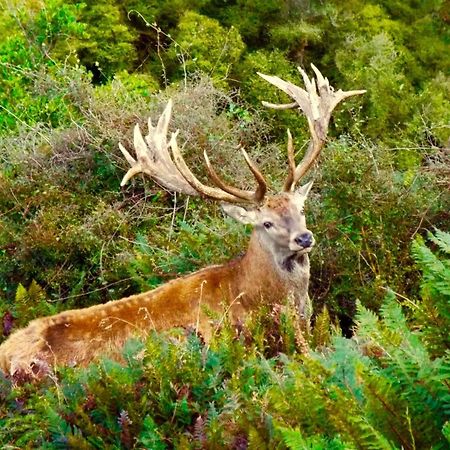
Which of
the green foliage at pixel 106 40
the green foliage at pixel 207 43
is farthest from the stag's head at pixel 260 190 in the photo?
the green foliage at pixel 106 40

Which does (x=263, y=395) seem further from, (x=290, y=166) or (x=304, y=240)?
(x=290, y=166)


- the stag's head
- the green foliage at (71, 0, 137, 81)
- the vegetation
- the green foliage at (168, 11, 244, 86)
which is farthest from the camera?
the green foliage at (71, 0, 137, 81)

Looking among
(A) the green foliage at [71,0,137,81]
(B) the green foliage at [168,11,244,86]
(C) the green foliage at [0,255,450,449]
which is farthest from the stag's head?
(A) the green foliage at [71,0,137,81]

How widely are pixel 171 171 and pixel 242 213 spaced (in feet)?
2.61

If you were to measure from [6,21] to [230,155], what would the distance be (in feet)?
23.9

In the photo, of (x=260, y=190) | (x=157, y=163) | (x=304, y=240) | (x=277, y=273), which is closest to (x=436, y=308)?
(x=304, y=240)

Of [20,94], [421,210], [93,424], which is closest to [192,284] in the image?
[421,210]

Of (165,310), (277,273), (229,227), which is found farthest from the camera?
(229,227)

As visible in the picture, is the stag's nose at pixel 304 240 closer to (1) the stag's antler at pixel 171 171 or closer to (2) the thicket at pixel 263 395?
(1) the stag's antler at pixel 171 171

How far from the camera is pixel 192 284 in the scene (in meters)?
7.23

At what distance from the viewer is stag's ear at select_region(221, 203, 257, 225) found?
757 centimetres

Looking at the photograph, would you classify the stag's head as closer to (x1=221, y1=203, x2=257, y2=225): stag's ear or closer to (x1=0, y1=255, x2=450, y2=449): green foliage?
(x1=221, y1=203, x2=257, y2=225): stag's ear

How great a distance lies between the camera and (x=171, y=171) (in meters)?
8.02

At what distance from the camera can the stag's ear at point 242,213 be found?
7574 mm
